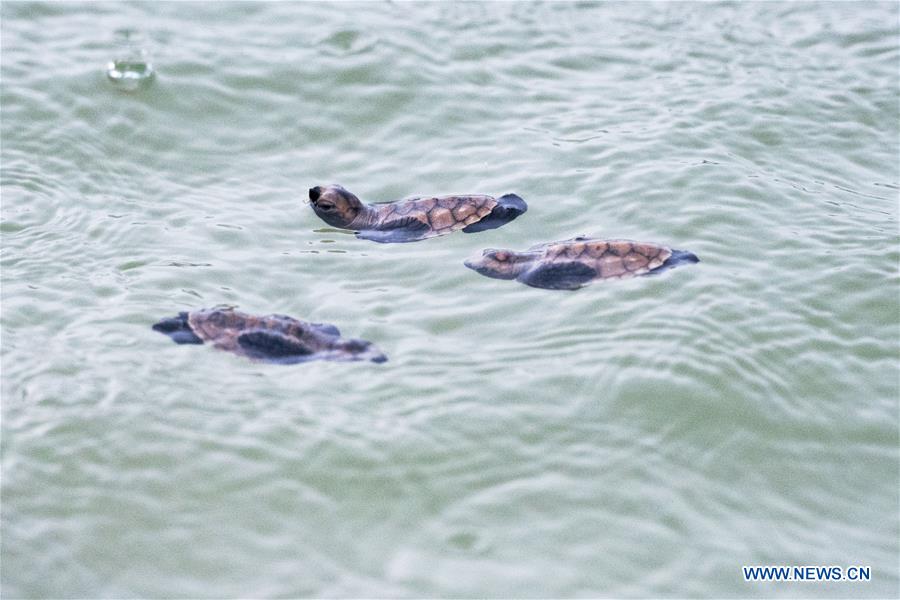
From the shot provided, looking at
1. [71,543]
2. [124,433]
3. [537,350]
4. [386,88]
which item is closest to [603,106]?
[386,88]

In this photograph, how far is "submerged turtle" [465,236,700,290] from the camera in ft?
29.1

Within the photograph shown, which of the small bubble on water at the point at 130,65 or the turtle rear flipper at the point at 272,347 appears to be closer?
the turtle rear flipper at the point at 272,347

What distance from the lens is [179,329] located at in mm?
8234

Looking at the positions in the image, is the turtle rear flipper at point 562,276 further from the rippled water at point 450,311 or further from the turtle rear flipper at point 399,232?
the turtle rear flipper at point 399,232

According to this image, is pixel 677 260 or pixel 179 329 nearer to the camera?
pixel 179 329

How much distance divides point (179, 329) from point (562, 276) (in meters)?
3.04

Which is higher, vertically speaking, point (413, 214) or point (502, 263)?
point (413, 214)

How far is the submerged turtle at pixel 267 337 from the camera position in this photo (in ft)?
26.0

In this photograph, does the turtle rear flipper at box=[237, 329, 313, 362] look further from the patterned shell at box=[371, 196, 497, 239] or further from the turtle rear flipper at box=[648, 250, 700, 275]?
the turtle rear flipper at box=[648, 250, 700, 275]

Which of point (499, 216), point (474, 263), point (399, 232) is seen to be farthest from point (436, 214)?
point (474, 263)

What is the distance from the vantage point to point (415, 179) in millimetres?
11125

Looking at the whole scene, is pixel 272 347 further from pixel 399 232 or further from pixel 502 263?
pixel 399 232

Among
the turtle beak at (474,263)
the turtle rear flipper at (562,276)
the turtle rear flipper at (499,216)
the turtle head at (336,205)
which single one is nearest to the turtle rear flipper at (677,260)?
the turtle rear flipper at (562,276)

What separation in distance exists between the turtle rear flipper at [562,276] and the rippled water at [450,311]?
0.34 feet
